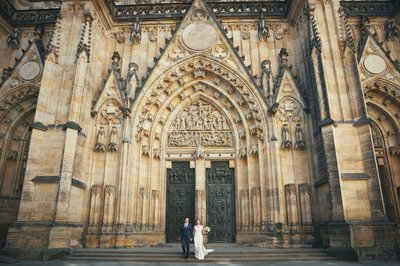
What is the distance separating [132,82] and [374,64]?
10.8 meters

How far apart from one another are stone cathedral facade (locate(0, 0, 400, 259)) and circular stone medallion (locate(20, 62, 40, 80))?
64 millimetres

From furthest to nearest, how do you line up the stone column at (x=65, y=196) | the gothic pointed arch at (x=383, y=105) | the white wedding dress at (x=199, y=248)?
the gothic pointed arch at (x=383, y=105) < the stone column at (x=65, y=196) < the white wedding dress at (x=199, y=248)

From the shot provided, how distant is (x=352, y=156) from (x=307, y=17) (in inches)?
241

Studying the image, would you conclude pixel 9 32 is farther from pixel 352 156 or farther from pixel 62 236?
pixel 352 156

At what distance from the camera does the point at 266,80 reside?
13227mm

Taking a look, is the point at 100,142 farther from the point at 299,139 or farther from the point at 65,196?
the point at 299,139

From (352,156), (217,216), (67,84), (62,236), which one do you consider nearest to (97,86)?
(67,84)

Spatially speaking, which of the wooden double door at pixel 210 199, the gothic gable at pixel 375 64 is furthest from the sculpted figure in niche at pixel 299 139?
the gothic gable at pixel 375 64

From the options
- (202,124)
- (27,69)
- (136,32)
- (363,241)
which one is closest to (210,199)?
(202,124)

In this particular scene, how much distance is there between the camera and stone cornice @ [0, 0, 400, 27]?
14164 mm

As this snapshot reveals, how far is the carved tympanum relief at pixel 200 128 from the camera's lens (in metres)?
13.9

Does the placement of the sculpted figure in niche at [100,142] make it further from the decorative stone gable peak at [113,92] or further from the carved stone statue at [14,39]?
the carved stone statue at [14,39]

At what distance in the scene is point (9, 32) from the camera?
1481 centimetres

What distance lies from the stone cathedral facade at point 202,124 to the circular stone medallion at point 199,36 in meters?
0.06
